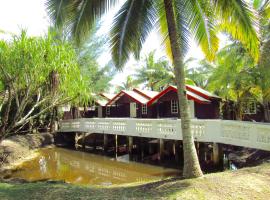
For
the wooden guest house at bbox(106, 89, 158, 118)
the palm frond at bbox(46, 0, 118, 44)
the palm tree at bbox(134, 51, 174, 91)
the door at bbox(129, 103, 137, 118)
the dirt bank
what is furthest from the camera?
the palm tree at bbox(134, 51, 174, 91)

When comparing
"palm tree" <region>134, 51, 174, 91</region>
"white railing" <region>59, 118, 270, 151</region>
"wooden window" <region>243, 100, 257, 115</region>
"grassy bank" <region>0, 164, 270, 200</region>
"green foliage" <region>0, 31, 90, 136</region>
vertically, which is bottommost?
"grassy bank" <region>0, 164, 270, 200</region>

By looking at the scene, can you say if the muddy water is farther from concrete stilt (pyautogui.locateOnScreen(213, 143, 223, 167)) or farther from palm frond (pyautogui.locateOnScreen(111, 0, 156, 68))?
palm frond (pyautogui.locateOnScreen(111, 0, 156, 68))

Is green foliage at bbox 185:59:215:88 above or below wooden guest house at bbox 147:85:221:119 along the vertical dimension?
above

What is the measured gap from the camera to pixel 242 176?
788 cm

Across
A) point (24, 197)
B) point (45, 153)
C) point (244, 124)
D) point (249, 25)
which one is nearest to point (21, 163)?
point (45, 153)

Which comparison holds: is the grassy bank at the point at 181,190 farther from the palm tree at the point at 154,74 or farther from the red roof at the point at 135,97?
the palm tree at the point at 154,74

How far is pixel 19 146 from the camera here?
747 inches

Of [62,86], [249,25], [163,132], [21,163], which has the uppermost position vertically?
[249,25]

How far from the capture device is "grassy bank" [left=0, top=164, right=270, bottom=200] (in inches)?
258

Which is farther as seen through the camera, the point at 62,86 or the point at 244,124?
the point at 62,86

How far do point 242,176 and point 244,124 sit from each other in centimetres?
469

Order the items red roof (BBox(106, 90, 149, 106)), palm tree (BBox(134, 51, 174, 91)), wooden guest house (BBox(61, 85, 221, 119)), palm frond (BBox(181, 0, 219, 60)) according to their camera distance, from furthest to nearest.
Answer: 1. palm tree (BBox(134, 51, 174, 91))
2. red roof (BBox(106, 90, 149, 106))
3. wooden guest house (BBox(61, 85, 221, 119))
4. palm frond (BBox(181, 0, 219, 60))

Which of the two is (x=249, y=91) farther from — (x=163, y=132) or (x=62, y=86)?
(x=62, y=86)

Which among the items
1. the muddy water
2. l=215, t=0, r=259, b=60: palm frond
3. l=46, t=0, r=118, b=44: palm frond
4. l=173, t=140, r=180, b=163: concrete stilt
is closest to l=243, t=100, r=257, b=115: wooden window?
l=173, t=140, r=180, b=163: concrete stilt
